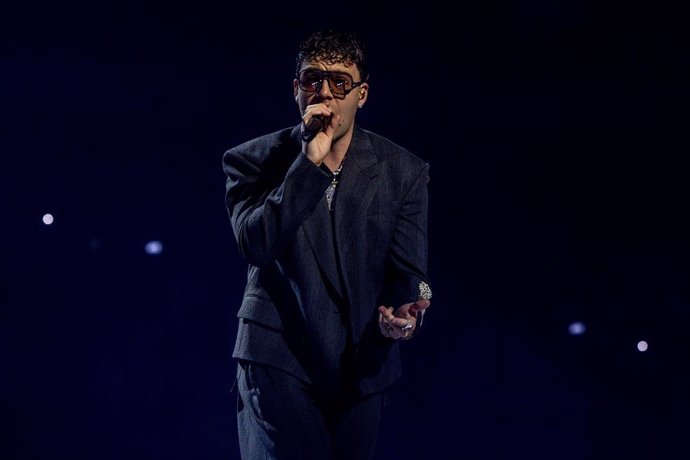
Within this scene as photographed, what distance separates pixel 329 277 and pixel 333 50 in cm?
53

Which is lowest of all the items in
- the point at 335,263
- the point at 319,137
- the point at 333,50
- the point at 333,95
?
the point at 335,263

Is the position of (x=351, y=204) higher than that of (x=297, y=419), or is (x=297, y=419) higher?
(x=351, y=204)

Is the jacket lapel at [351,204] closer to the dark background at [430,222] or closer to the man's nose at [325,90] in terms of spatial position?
the man's nose at [325,90]

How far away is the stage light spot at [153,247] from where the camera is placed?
371cm

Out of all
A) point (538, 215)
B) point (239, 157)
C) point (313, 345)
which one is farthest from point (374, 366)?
point (538, 215)

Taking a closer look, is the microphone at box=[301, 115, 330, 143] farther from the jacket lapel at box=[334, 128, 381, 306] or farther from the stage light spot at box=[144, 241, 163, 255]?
the stage light spot at box=[144, 241, 163, 255]

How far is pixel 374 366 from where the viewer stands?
2209mm

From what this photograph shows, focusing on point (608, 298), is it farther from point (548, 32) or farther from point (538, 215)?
point (548, 32)

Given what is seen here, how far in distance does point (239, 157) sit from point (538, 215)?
5.96 ft

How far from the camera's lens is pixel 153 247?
3.71m

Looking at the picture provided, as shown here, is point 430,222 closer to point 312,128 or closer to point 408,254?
point 408,254

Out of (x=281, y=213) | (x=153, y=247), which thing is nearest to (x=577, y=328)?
(x=153, y=247)

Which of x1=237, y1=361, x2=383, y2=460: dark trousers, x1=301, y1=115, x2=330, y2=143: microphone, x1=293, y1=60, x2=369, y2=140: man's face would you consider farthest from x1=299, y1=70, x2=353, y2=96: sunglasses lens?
x1=237, y1=361, x2=383, y2=460: dark trousers

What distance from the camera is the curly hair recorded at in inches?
83.6
